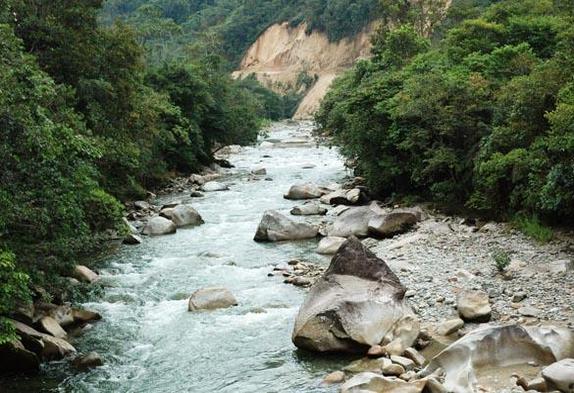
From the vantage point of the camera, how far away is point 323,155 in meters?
48.2

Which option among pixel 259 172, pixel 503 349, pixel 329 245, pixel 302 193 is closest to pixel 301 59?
pixel 259 172

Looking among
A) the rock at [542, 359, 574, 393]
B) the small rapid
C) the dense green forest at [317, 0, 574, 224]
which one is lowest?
the small rapid

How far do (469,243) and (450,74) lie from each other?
28.1 ft

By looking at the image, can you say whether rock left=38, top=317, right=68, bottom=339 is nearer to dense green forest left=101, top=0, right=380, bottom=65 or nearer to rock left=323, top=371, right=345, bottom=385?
rock left=323, top=371, right=345, bottom=385

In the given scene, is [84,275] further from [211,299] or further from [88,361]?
[88,361]

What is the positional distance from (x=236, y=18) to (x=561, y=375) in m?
110

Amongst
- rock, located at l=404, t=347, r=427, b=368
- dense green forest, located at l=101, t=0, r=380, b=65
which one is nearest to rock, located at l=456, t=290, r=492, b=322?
rock, located at l=404, t=347, r=427, b=368

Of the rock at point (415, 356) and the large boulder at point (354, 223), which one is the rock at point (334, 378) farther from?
the large boulder at point (354, 223)

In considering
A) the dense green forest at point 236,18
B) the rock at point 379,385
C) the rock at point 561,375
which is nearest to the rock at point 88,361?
the rock at point 379,385

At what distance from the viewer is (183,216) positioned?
24531mm

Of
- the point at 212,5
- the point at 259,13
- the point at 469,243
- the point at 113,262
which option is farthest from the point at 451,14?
the point at 212,5

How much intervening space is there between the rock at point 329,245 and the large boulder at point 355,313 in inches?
240

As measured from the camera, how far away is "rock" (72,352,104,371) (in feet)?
38.2

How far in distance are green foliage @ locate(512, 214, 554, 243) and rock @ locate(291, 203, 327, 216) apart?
9.21m
